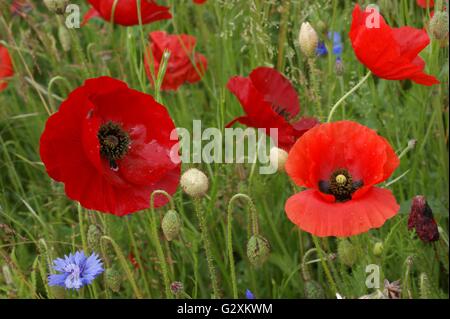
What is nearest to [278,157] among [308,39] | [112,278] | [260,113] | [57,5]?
[260,113]

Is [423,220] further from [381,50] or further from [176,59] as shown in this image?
[176,59]

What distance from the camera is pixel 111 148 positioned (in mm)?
1417

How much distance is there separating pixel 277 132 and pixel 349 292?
11.9 inches

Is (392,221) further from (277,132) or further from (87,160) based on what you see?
(87,160)

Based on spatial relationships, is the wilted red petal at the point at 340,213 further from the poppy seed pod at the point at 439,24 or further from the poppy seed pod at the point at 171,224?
Answer: the poppy seed pod at the point at 439,24

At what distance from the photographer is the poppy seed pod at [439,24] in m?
1.51

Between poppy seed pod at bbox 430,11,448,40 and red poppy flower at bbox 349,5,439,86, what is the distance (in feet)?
0.52

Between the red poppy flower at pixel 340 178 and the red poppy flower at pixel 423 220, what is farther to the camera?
the red poppy flower at pixel 423 220

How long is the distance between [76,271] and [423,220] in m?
0.51

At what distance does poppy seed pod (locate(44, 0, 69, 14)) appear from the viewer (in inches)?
57.0

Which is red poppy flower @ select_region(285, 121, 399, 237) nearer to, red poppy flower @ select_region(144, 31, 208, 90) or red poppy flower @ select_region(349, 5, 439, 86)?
red poppy flower @ select_region(349, 5, 439, 86)

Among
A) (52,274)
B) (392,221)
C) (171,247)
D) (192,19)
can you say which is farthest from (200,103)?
(52,274)

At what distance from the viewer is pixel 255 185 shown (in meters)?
1.62

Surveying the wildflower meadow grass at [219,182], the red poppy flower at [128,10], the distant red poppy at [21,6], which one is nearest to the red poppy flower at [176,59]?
the wildflower meadow grass at [219,182]
